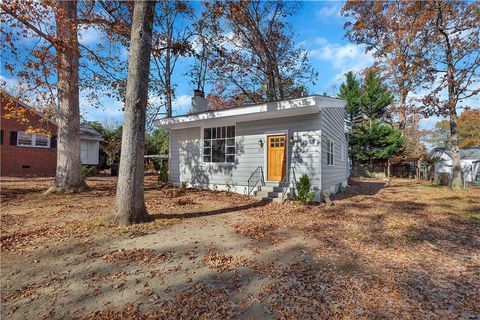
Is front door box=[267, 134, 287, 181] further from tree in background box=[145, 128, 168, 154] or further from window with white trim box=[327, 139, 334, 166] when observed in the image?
tree in background box=[145, 128, 168, 154]

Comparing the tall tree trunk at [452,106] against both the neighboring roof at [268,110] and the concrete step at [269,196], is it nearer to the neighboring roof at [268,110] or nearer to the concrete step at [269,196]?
the neighboring roof at [268,110]

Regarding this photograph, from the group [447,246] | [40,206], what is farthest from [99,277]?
[447,246]

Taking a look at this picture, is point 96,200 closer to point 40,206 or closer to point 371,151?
point 40,206

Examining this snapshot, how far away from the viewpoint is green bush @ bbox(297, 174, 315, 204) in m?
8.35

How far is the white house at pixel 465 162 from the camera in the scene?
25094 millimetres

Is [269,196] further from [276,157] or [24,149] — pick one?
[24,149]

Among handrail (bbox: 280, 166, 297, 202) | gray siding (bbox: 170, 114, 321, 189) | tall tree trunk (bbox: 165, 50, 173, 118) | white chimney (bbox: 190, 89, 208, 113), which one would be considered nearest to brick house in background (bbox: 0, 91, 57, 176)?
tall tree trunk (bbox: 165, 50, 173, 118)

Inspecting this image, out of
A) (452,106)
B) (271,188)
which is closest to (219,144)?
(271,188)

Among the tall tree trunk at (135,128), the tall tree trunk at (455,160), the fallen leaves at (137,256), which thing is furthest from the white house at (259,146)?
the tall tree trunk at (455,160)

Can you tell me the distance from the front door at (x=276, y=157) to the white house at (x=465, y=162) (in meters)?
22.4

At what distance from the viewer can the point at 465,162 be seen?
2741cm

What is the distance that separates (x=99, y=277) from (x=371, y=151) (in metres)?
28.5

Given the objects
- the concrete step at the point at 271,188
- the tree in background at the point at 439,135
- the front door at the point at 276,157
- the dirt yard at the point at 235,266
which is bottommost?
the dirt yard at the point at 235,266

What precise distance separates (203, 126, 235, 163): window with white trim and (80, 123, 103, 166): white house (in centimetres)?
1374
